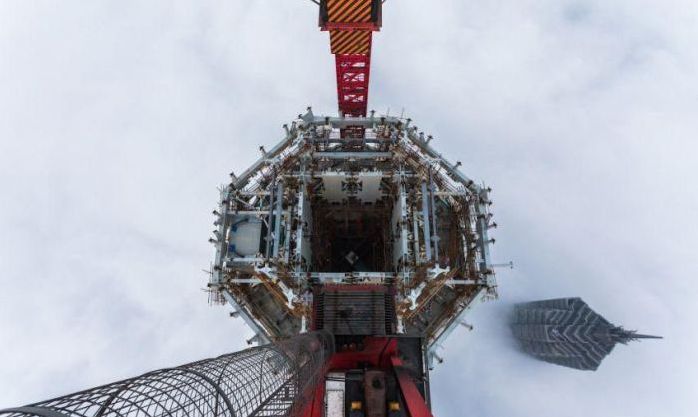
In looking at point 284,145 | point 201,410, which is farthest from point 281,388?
point 284,145

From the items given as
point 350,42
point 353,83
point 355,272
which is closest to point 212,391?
point 355,272

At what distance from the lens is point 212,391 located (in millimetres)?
8406

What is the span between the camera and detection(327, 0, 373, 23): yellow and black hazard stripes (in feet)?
79.6

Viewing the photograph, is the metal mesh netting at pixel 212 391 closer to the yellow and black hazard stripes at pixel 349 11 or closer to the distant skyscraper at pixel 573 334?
the yellow and black hazard stripes at pixel 349 11

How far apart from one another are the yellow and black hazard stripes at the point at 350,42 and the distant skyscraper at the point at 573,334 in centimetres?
6336

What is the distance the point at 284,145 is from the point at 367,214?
11.3 meters

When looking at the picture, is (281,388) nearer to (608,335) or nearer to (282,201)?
(282,201)

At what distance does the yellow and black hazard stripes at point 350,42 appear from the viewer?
27.8 m

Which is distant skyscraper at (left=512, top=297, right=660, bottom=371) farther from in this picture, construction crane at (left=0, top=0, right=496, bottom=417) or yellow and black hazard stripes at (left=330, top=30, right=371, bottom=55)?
yellow and black hazard stripes at (left=330, top=30, right=371, bottom=55)

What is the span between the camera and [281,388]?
11.5 metres

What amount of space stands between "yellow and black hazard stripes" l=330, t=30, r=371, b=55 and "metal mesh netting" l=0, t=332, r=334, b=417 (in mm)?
22925

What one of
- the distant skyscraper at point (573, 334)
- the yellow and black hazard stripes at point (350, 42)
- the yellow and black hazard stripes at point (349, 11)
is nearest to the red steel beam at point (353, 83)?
the yellow and black hazard stripes at point (350, 42)

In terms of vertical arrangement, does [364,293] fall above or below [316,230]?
below

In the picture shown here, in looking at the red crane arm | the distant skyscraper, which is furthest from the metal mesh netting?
the distant skyscraper
